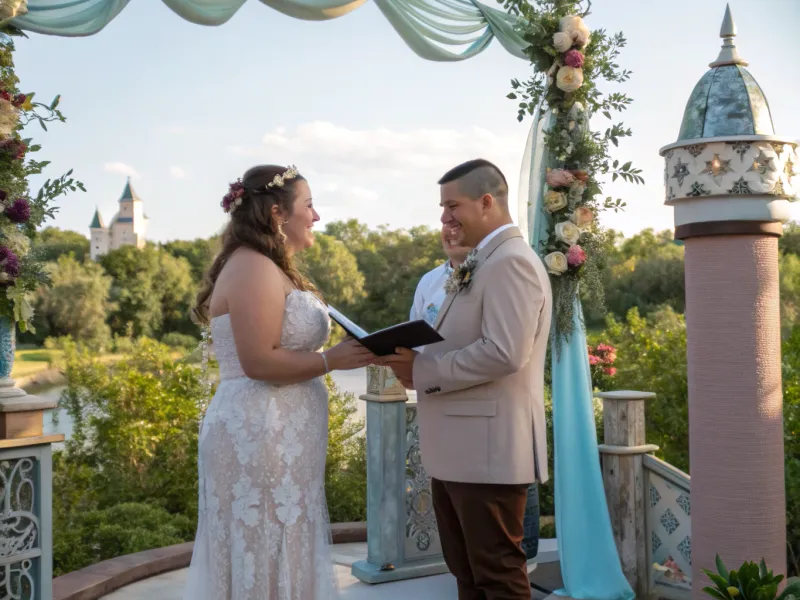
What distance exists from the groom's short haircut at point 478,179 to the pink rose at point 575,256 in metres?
1.29

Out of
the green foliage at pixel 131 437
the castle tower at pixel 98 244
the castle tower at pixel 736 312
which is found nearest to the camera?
the castle tower at pixel 736 312

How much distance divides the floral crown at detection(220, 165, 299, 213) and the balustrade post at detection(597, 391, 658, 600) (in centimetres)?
219

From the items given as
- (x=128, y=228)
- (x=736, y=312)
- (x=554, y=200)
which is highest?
(x=128, y=228)

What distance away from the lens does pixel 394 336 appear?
2.56m

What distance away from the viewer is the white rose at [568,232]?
4027mm

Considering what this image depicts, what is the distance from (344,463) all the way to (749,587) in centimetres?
479

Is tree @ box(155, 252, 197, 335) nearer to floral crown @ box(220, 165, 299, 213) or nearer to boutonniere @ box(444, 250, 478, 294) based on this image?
floral crown @ box(220, 165, 299, 213)

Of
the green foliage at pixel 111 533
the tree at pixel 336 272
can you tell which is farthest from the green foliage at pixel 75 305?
the green foliage at pixel 111 533

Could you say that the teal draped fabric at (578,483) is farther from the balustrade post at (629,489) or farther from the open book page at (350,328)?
the open book page at (350,328)

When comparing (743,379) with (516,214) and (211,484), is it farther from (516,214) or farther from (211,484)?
(211,484)

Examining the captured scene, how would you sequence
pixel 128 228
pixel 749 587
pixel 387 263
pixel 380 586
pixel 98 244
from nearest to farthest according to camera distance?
pixel 749 587
pixel 380 586
pixel 387 263
pixel 98 244
pixel 128 228

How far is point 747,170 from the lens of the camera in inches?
121

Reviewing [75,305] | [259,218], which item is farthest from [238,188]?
[75,305]

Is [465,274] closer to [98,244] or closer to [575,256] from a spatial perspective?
[575,256]
